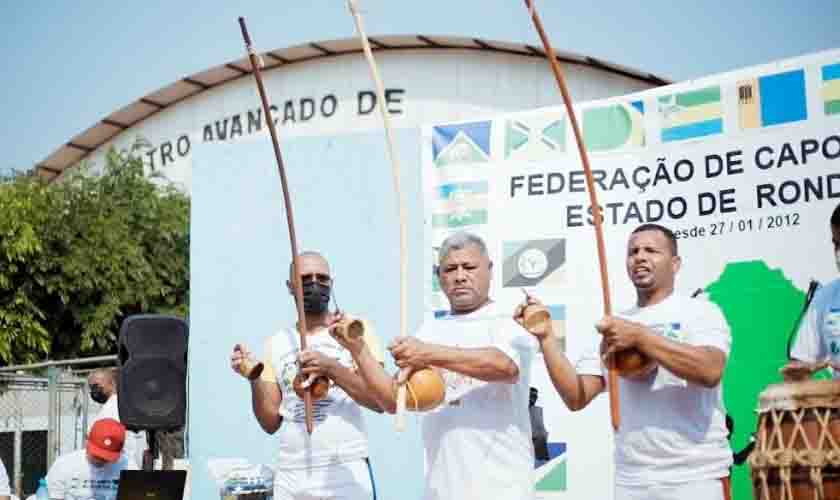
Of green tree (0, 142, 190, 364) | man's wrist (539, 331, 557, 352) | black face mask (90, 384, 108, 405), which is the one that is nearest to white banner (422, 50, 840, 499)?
man's wrist (539, 331, 557, 352)

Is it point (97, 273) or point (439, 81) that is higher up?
point (439, 81)

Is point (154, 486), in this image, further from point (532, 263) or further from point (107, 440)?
point (532, 263)

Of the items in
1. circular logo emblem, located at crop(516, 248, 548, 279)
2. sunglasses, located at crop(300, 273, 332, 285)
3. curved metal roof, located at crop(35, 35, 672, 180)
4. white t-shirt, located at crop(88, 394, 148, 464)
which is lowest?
white t-shirt, located at crop(88, 394, 148, 464)

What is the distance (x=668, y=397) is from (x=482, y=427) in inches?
29.4

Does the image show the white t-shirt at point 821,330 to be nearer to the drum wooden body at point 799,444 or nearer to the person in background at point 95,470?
the drum wooden body at point 799,444

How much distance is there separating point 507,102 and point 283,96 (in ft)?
15.6

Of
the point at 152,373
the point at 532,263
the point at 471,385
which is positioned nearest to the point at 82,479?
the point at 152,373

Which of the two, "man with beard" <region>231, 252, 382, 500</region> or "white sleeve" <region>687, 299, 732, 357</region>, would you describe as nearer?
"white sleeve" <region>687, 299, 732, 357</region>

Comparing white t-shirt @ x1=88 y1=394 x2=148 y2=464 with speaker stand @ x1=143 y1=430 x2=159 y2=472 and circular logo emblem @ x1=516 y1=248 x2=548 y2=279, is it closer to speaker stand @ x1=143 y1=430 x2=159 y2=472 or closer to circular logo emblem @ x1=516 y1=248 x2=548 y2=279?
speaker stand @ x1=143 y1=430 x2=159 y2=472

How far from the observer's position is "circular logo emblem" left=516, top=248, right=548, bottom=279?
7457mm

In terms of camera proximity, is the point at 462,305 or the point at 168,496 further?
the point at 168,496

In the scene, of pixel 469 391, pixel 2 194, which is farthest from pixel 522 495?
pixel 2 194

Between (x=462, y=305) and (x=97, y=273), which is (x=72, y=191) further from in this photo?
(x=462, y=305)

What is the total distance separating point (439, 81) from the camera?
24.2 m
